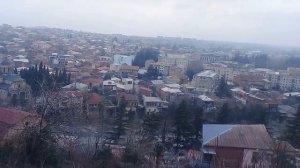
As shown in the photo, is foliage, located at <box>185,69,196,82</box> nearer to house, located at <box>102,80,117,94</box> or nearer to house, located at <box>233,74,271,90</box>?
house, located at <box>233,74,271,90</box>

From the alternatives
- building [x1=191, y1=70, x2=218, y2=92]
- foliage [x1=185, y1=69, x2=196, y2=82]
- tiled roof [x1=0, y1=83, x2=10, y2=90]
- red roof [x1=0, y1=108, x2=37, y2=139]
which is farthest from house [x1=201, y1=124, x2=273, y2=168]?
foliage [x1=185, y1=69, x2=196, y2=82]

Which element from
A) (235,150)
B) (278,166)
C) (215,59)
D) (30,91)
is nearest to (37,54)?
(30,91)

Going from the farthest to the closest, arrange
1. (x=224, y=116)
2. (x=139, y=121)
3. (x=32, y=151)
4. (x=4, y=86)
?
(x=4, y=86) → (x=224, y=116) → (x=139, y=121) → (x=32, y=151)

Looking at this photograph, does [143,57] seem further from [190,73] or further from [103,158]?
[103,158]

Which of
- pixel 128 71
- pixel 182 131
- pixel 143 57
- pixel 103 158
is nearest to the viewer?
pixel 103 158

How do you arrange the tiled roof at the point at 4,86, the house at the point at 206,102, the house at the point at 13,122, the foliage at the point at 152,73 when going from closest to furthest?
the house at the point at 13,122, the house at the point at 206,102, the tiled roof at the point at 4,86, the foliage at the point at 152,73

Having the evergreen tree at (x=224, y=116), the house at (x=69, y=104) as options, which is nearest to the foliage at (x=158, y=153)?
the house at (x=69, y=104)

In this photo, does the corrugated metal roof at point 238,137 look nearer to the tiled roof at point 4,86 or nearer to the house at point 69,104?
the house at point 69,104

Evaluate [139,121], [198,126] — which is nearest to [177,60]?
[139,121]
